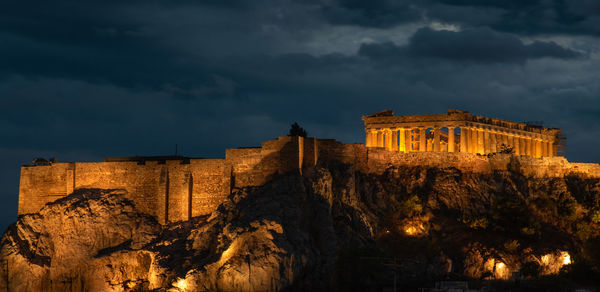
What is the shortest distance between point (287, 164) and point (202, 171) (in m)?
8.73

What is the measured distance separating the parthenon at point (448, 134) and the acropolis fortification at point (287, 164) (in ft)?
0.38

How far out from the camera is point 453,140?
299 ft

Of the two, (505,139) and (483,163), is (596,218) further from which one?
(505,139)

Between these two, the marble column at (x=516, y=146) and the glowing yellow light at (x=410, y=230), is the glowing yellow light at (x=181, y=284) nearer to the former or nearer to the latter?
the glowing yellow light at (x=410, y=230)

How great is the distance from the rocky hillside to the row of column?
5867mm

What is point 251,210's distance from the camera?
6975cm

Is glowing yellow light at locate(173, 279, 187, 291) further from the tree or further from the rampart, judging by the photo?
the tree

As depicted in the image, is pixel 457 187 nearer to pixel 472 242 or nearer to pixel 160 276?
pixel 472 242

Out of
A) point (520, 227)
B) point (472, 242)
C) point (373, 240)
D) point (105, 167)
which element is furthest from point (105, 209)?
point (520, 227)

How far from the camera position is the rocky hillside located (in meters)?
67.4

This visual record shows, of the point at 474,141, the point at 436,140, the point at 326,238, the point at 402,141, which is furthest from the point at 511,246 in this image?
the point at 402,141

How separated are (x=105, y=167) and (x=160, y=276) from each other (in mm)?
16360

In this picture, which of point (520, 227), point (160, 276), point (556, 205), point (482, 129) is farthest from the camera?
point (482, 129)

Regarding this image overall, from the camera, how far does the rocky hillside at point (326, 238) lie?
6744 cm
